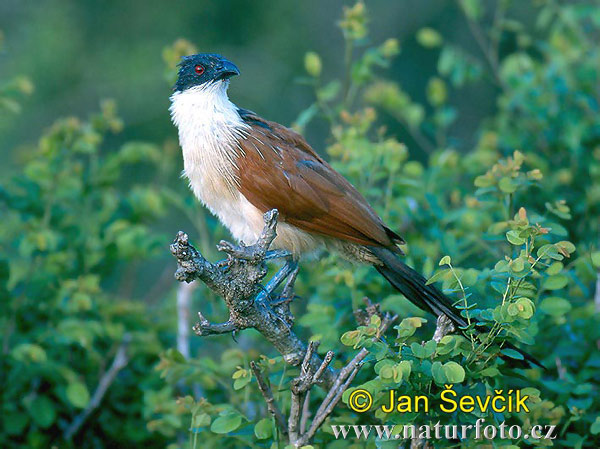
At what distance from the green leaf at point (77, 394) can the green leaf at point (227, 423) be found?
960 millimetres

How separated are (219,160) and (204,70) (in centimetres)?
43

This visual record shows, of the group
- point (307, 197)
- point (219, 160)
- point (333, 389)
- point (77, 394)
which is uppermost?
point (219, 160)

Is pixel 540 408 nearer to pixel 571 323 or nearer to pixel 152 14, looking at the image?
pixel 571 323

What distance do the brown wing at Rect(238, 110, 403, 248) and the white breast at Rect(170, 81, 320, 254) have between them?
0.18ft

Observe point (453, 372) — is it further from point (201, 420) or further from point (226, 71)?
point (226, 71)

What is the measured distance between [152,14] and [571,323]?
269 inches

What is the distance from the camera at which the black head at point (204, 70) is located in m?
3.21

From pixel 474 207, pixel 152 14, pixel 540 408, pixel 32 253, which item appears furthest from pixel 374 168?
pixel 152 14

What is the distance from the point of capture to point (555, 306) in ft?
8.45

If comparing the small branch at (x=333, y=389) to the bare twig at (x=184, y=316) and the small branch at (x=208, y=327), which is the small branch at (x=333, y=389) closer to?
the small branch at (x=208, y=327)

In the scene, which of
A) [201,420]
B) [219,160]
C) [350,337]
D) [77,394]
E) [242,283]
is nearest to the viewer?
[350,337]

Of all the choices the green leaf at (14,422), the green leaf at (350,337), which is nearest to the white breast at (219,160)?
the green leaf at (350,337)

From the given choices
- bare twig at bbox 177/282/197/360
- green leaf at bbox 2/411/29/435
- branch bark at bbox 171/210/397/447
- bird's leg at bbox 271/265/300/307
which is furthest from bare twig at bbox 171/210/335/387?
green leaf at bbox 2/411/29/435

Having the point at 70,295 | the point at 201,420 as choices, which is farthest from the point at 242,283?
the point at 70,295
